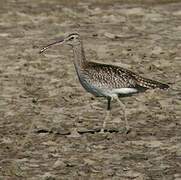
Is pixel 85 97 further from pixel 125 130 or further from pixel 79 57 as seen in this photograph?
pixel 125 130

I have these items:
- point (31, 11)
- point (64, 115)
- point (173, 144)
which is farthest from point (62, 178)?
point (31, 11)

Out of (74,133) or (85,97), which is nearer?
(74,133)

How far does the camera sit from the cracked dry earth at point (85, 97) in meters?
13.4

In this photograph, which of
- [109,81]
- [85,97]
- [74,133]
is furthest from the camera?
[85,97]

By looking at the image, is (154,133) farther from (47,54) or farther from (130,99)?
(47,54)

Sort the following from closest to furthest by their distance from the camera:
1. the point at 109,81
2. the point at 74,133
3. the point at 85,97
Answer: the point at 109,81 → the point at 74,133 → the point at 85,97

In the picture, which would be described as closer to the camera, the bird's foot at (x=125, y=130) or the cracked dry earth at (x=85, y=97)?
the cracked dry earth at (x=85, y=97)

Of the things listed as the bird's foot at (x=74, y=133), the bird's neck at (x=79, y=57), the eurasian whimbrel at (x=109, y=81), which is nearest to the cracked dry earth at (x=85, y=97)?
the bird's foot at (x=74, y=133)

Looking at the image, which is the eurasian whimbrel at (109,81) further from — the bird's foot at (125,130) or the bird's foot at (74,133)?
the bird's foot at (74,133)

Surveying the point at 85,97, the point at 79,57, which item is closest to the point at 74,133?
the point at 79,57

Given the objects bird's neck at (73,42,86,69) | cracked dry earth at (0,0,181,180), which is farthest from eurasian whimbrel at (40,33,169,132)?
cracked dry earth at (0,0,181,180)

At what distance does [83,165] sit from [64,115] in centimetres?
310

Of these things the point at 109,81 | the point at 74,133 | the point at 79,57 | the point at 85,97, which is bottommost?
the point at 85,97

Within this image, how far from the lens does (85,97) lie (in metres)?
17.6
